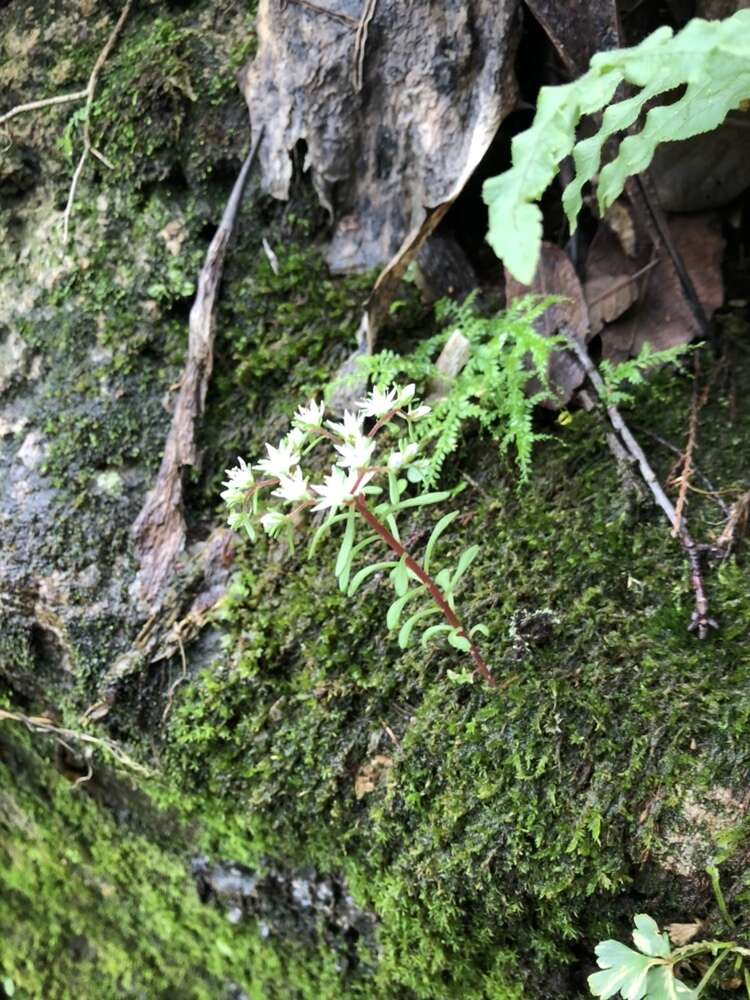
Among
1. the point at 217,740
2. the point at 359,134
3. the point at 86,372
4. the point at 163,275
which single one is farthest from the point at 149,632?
the point at 359,134

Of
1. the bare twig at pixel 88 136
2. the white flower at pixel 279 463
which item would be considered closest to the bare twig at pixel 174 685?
the white flower at pixel 279 463

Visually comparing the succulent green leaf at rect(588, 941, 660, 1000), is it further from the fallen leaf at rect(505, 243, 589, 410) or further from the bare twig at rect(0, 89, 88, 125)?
the bare twig at rect(0, 89, 88, 125)

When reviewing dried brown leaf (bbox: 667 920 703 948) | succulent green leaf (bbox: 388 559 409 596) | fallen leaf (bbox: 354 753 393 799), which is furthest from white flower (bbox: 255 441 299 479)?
dried brown leaf (bbox: 667 920 703 948)

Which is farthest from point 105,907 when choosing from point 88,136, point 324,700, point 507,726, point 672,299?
point 672,299

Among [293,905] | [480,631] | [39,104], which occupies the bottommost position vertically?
[293,905]

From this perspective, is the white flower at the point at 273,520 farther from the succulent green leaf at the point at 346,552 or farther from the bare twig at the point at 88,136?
the bare twig at the point at 88,136

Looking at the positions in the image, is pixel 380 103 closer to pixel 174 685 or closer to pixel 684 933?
pixel 174 685
